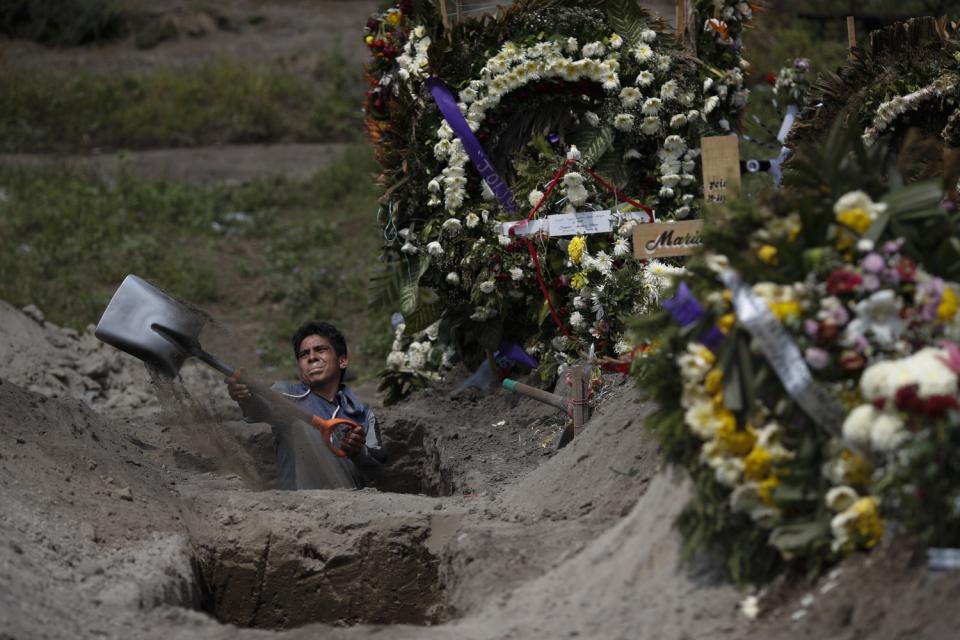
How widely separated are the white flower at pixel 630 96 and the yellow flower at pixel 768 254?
3406mm

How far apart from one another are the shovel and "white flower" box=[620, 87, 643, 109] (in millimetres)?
2202

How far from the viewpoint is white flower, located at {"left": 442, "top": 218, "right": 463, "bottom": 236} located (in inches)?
295

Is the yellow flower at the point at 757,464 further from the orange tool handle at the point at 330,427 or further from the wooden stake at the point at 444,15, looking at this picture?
the wooden stake at the point at 444,15

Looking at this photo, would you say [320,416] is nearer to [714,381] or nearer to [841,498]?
[714,381]

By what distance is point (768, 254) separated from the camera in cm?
392

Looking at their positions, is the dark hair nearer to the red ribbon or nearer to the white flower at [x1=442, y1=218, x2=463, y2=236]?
the white flower at [x1=442, y1=218, x2=463, y2=236]

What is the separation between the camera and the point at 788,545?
3.71 metres

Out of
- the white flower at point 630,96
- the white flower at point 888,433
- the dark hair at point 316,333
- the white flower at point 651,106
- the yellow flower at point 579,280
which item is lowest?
the dark hair at point 316,333

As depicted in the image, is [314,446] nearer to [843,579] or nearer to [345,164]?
[843,579]

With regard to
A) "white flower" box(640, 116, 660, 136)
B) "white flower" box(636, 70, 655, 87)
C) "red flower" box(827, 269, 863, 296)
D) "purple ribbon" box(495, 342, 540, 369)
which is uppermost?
"white flower" box(636, 70, 655, 87)

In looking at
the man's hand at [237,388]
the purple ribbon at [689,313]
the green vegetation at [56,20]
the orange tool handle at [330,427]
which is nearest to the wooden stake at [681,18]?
the orange tool handle at [330,427]

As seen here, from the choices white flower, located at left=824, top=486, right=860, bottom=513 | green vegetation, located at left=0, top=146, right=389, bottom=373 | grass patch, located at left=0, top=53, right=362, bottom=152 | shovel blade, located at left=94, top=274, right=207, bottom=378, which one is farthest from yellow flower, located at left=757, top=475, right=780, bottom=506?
→ grass patch, located at left=0, top=53, right=362, bottom=152

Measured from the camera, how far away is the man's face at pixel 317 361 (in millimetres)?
7266

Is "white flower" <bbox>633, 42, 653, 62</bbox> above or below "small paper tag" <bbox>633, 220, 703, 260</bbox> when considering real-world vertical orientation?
above
